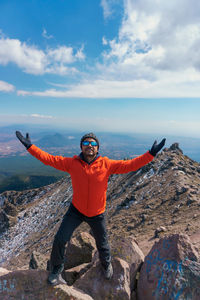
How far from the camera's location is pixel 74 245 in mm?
9742

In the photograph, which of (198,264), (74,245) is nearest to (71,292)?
(74,245)

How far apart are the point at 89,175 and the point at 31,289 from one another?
169 inches

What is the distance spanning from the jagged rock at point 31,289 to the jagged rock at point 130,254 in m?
2.18

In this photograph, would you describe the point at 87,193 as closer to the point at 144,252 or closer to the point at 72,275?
the point at 72,275

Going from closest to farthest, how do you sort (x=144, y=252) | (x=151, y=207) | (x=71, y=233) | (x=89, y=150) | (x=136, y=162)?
(x=71, y=233) < (x=89, y=150) < (x=136, y=162) < (x=144, y=252) < (x=151, y=207)

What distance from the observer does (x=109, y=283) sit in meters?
6.64

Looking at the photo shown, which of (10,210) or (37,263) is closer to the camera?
(37,263)

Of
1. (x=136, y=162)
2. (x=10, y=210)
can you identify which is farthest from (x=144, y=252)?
(x=10, y=210)

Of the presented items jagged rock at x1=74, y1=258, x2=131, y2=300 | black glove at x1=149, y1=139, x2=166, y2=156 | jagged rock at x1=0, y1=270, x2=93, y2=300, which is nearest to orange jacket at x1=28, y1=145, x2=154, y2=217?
black glove at x1=149, y1=139, x2=166, y2=156

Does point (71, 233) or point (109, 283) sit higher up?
point (71, 233)

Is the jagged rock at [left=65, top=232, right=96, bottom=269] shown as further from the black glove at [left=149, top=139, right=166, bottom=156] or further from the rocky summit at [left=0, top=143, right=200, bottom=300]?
the black glove at [left=149, top=139, right=166, bottom=156]

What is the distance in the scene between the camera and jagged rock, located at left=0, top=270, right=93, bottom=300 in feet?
18.8

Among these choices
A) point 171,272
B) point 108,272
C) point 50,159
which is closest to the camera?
point 171,272

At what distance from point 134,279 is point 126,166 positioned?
4798 mm
